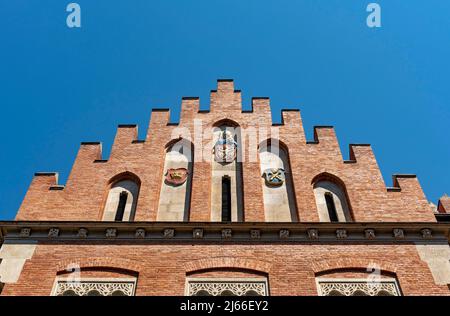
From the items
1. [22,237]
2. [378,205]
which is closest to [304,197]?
[378,205]

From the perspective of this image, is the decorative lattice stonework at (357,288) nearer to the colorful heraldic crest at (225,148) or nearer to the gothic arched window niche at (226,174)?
the gothic arched window niche at (226,174)

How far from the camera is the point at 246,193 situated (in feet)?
44.2

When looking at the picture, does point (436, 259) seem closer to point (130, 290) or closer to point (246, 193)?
point (246, 193)

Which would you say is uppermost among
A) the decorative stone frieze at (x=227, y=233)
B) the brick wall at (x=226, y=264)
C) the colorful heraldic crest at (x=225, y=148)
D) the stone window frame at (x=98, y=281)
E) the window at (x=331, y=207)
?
the colorful heraldic crest at (x=225, y=148)

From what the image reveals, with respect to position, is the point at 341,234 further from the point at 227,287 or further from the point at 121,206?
the point at 121,206

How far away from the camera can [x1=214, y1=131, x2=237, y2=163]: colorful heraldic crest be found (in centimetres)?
1473

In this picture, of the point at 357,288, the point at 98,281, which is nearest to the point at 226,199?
the point at 98,281

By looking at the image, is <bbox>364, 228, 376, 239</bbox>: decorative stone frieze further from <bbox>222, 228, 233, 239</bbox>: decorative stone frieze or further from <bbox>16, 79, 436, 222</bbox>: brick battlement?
<bbox>222, 228, 233, 239</bbox>: decorative stone frieze

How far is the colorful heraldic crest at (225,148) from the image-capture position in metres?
14.7

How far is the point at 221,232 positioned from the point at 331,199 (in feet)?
11.1

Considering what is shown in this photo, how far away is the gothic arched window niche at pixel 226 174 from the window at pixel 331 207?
2.35 meters

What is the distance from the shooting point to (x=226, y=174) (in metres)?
14.3

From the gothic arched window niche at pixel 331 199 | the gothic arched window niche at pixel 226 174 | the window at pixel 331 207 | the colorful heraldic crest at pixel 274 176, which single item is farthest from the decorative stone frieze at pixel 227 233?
the window at pixel 331 207
